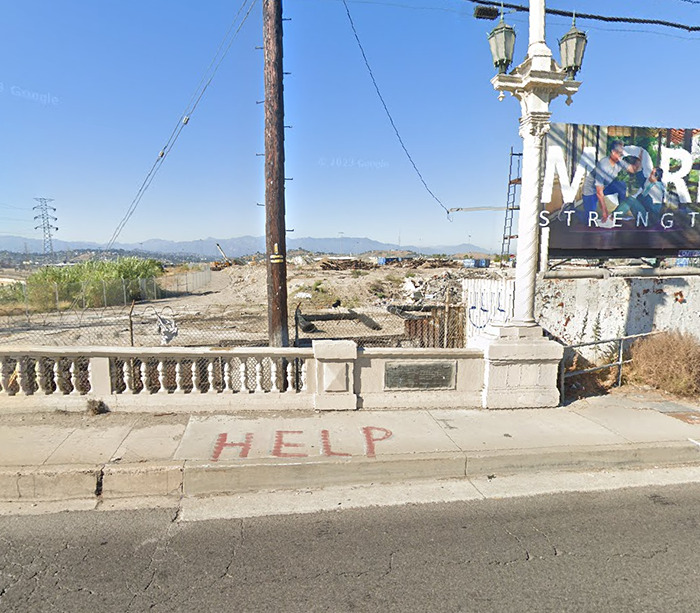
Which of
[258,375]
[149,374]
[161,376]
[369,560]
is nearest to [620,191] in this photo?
[258,375]

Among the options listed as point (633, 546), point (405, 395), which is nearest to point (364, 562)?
point (633, 546)

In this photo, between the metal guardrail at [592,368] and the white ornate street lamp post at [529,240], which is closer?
the white ornate street lamp post at [529,240]

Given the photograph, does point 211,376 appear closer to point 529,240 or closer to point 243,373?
point 243,373

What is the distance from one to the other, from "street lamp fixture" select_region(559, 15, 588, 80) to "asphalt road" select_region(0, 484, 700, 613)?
5.80m

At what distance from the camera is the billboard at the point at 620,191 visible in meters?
9.20

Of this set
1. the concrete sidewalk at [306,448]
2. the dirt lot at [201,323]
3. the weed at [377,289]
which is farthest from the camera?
the weed at [377,289]

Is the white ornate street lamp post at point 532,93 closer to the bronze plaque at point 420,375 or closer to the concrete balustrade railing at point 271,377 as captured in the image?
the concrete balustrade railing at point 271,377

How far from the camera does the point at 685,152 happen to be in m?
9.69

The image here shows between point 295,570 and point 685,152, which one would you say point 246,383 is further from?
point 685,152

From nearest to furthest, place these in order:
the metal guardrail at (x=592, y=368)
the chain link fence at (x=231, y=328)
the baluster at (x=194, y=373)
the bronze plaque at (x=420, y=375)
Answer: the baluster at (x=194, y=373) → the bronze plaque at (x=420, y=375) → the metal guardrail at (x=592, y=368) → the chain link fence at (x=231, y=328)

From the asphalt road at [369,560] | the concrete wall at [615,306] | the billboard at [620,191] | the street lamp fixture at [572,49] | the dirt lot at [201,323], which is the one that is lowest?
the dirt lot at [201,323]

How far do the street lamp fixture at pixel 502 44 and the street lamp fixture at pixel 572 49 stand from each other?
838mm

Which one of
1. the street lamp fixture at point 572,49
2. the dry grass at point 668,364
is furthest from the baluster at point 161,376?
the dry grass at point 668,364

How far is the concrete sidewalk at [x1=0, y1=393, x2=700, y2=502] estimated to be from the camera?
4496 mm
